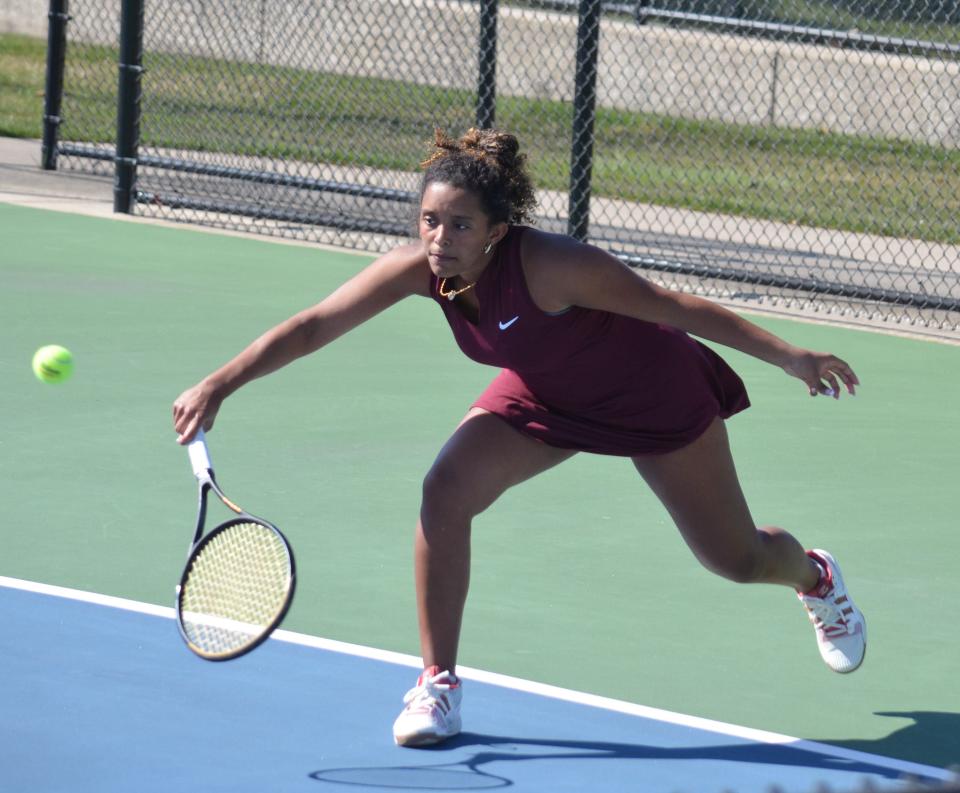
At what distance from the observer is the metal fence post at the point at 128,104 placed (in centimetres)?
1212

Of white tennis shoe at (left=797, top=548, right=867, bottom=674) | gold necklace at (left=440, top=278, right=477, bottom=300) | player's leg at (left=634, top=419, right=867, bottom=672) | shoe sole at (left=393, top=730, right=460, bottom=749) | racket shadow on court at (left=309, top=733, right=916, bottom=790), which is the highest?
gold necklace at (left=440, top=278, right=477, bottom=300)

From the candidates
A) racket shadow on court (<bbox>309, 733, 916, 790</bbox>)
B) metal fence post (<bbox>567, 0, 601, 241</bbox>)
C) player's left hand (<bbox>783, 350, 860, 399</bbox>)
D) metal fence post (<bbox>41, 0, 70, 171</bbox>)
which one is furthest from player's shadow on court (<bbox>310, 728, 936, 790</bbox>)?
metal fence post (<bbox>41, 0, 70, 171</bbox>)

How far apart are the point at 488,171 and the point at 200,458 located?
0.94m

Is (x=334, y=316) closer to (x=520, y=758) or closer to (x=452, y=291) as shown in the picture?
(x=452, y=291)

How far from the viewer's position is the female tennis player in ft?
14.3

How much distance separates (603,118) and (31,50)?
7.36m

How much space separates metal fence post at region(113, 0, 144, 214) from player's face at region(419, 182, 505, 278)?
8.19m

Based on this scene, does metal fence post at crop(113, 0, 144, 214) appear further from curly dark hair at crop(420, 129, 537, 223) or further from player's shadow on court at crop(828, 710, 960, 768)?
player's shadow on court at crop(828, 710, 960, 768)

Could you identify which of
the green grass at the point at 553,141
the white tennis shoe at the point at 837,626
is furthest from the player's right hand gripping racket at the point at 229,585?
the green grass at the point at 553,141

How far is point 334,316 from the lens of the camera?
4.56 metres

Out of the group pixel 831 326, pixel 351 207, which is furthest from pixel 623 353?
pixel 351 207

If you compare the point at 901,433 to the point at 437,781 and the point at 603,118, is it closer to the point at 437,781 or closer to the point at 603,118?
the point at 437,781

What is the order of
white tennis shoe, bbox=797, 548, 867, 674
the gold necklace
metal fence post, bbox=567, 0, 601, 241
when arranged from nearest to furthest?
1. the gold necklace
2. white tennis shoe, bbox=797, 548, 867, 674
3. metal fence post, bbox=567, 0, 601, 241

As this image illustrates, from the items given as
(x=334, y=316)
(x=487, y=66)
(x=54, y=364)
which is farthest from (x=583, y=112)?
(x=334, y=316)
